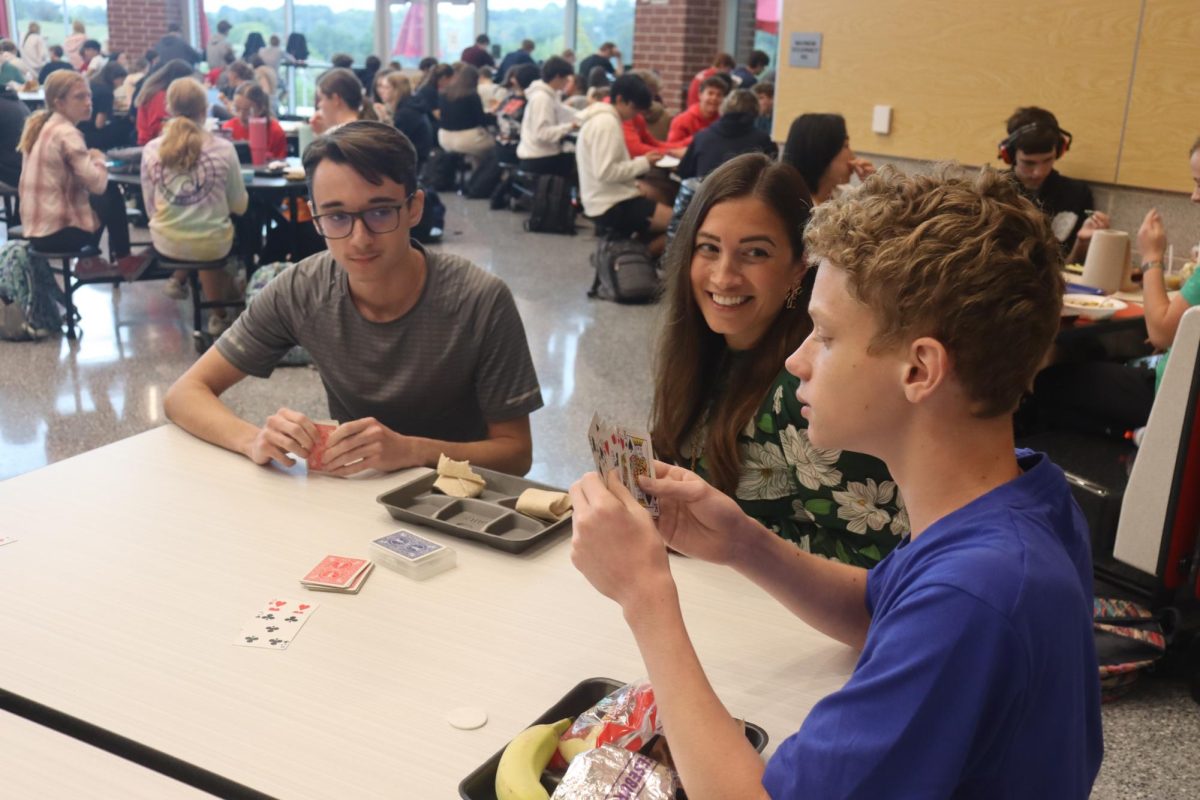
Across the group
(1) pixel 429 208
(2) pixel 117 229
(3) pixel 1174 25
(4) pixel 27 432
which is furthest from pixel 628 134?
(4) pixel 27 432

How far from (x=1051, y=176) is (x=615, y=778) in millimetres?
4178

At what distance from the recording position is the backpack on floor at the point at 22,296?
5.70m

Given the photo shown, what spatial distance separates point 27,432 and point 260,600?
11.1 feet

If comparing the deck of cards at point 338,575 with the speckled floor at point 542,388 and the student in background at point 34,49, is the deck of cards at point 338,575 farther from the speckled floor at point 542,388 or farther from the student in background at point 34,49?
the student in background at point 34,49

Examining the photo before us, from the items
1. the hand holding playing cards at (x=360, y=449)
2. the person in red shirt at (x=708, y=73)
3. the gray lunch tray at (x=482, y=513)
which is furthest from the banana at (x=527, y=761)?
the person in red shirt at (x=708, y=73)

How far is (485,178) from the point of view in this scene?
10.9 metres

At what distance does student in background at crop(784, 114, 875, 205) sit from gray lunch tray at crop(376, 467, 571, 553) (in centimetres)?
306

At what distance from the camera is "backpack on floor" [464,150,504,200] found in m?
10.9

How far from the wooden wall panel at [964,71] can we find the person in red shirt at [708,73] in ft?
11.0

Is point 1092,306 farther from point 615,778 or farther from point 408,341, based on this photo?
point 615,778

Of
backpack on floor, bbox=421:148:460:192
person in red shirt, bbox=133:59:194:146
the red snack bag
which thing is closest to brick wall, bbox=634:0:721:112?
backpack on floor, bbox=421:148:460:192

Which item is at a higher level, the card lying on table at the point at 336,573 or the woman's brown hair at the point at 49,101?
the woman's brown hair at the point at 49,101

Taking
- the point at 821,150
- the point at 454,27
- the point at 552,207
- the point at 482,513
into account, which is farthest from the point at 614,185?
the point at 454,27

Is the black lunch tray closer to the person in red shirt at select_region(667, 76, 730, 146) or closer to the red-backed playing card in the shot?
the red-backed playing card
